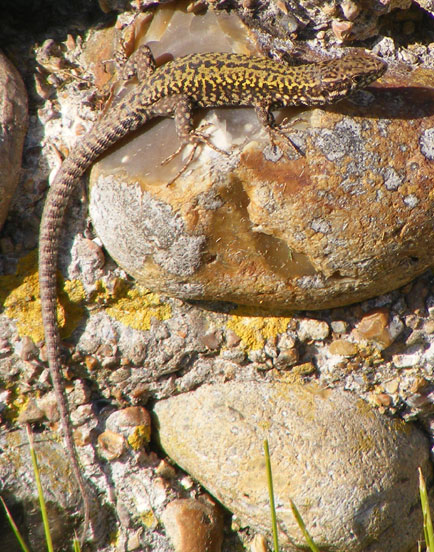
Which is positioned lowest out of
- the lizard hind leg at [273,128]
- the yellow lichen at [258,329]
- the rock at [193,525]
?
the rock at [193,525]

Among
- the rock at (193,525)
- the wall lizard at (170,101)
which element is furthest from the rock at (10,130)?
the rock at (193,525)

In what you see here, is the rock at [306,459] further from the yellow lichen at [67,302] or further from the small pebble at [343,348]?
the yellow lichen at [67,302]

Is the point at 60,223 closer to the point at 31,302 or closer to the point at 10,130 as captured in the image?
the point at 31,302

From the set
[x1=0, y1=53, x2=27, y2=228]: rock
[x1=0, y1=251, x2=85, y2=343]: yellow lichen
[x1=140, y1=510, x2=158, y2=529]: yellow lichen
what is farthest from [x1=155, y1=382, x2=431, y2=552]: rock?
[x1=0, y1=53, x2=27, y2=228]: rock

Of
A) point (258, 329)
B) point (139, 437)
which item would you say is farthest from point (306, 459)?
point (139, 437)

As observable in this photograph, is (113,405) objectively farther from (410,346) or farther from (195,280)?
(410,346)

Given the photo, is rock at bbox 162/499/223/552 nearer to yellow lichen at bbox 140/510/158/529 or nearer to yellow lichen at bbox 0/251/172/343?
yellow lichen at bbox 140/510/158/529

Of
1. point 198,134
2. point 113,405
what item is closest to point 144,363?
point 113,405
